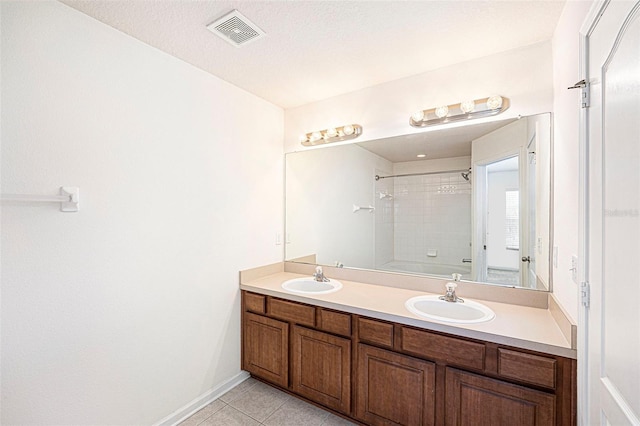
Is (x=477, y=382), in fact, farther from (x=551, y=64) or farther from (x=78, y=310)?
(x=78, y=310)

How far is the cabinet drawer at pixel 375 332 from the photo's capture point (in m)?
1.71

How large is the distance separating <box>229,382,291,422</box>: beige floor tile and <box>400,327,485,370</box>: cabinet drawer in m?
1.12

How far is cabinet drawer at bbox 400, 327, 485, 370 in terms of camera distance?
146 centimetres

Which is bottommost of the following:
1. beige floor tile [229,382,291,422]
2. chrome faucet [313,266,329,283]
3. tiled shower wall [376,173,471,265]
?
beige floor tile [229,382,291,422]

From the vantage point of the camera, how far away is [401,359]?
65.6 inches

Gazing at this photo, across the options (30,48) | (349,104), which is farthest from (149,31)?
(349,104)

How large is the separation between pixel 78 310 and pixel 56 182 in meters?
0.67

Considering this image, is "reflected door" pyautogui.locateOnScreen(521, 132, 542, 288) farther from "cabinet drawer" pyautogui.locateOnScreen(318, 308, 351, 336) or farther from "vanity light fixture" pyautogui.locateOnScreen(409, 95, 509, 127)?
"cabinet drawer" pyautogui.locateOnScreen(318, 308, 351, 336)

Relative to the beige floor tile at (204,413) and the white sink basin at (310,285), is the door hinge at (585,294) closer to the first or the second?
the white sink basin at (310,285)

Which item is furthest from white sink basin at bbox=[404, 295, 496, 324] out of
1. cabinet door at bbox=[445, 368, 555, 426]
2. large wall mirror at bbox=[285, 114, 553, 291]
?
cabinet door at bbox=[445, 368, 555, 426]

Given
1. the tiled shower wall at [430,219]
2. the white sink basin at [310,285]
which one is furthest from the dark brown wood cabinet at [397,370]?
the tiled shower wall at [430,219]

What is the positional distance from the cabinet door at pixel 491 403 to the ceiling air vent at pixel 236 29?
220 cm

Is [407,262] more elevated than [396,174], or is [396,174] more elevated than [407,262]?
[396,174]

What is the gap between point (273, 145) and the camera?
2770 mm
